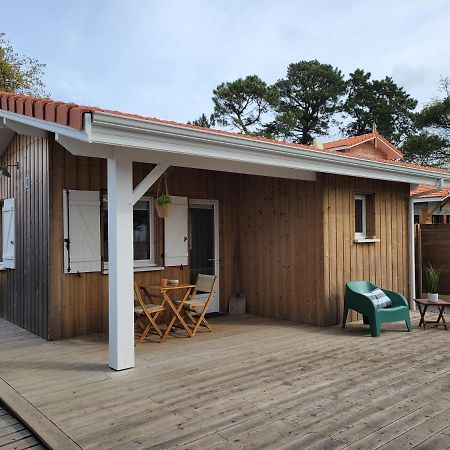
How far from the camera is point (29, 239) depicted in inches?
251

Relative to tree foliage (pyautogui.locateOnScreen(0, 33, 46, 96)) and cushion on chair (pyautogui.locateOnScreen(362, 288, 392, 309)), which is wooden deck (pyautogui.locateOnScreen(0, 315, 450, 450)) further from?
tree foliage (pyautogui.locateOnScreen(0, 33, 46, 96))

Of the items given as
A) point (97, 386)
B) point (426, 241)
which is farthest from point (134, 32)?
point (97, 386)

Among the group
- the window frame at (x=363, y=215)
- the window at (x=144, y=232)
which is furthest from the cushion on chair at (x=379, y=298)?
the window at (x=144, y=232)

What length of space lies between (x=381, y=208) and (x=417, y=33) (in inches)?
275

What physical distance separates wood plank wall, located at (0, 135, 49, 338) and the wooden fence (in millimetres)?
6818

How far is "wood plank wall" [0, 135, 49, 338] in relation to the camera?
5.84 meters

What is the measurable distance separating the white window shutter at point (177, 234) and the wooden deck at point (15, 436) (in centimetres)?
353

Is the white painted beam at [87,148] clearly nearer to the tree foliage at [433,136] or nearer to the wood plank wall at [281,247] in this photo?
the wood plank wall at [281,247]

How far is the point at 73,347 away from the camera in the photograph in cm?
532

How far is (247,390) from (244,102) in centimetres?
2169

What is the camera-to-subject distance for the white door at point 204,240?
285 inches

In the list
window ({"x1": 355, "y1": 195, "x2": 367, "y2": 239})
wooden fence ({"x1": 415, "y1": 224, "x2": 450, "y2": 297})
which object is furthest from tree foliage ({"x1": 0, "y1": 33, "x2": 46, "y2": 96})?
wooden fence ({"x1": 415, "y1": 224, "x2": 450, "y2": 297})

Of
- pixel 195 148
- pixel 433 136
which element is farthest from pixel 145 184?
pixel 433 136

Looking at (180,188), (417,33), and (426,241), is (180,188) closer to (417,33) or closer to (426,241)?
(426,241)
